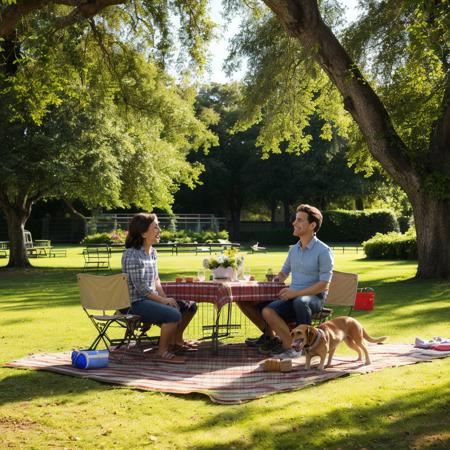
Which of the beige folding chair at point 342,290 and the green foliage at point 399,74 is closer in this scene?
the beige folding chair at point 342,290

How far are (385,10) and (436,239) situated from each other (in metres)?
5.99

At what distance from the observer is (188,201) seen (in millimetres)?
63750

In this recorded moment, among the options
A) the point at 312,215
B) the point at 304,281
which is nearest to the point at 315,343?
the point at 304,281

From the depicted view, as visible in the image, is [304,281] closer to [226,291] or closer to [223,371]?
[226,291]

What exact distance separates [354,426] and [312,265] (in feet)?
9.26

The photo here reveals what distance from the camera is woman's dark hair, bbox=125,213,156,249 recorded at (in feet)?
26.7

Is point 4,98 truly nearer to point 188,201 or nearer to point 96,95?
point 96,95

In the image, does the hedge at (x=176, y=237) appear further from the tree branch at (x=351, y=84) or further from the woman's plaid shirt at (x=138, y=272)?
the woman's plaid shirt at (x=138, y=272)

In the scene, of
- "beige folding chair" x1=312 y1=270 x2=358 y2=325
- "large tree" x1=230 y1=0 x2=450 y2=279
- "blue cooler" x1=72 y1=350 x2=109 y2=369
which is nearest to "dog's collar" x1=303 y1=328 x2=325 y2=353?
"beige folding chair" x1=312 y1=270 x2=358 y2=325

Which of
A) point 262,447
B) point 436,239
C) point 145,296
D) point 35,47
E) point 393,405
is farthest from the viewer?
point 436,239

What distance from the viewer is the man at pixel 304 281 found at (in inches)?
308

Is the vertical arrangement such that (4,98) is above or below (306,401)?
above

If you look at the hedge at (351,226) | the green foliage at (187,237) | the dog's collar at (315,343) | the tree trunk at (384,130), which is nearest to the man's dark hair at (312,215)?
the dog's collar at (315,343)

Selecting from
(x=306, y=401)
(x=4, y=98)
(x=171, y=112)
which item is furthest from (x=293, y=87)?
Answer: (x=306, y=401)
